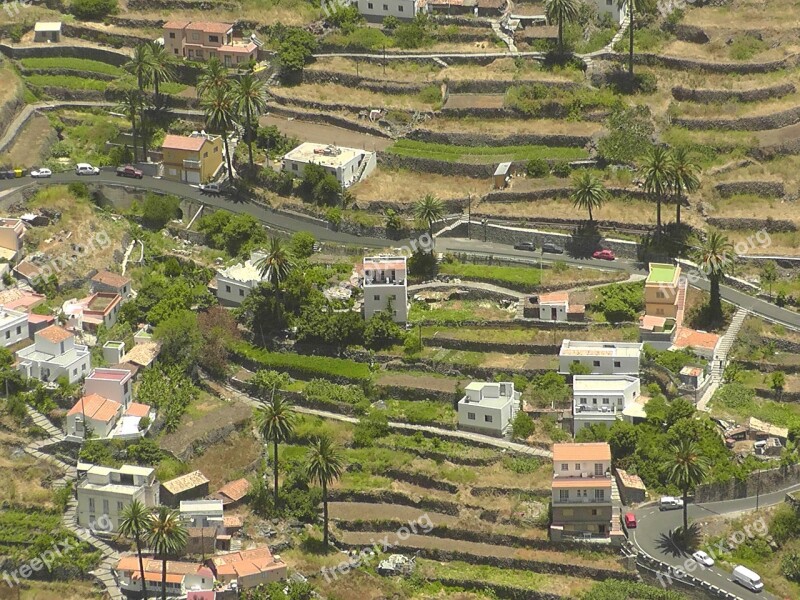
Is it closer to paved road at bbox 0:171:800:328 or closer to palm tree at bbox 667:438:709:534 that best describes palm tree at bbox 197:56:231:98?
paved road at bbox 0:171:800:328

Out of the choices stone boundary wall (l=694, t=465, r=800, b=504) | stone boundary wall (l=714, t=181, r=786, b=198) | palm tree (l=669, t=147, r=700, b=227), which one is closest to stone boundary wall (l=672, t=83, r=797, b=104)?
stone boundary wall (l=714, t=181, r=786, b=198)

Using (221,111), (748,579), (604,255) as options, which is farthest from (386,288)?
(748,579)

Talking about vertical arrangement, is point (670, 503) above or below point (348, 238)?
below

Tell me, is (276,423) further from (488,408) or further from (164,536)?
(488,408)

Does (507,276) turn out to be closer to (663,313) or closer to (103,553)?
(663,313)

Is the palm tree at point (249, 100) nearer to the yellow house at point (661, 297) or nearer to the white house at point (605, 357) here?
the white house at point (605, 357)

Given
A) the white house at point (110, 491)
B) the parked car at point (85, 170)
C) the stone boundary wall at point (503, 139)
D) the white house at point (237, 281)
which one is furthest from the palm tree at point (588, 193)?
the parked car at point (85, 170)
